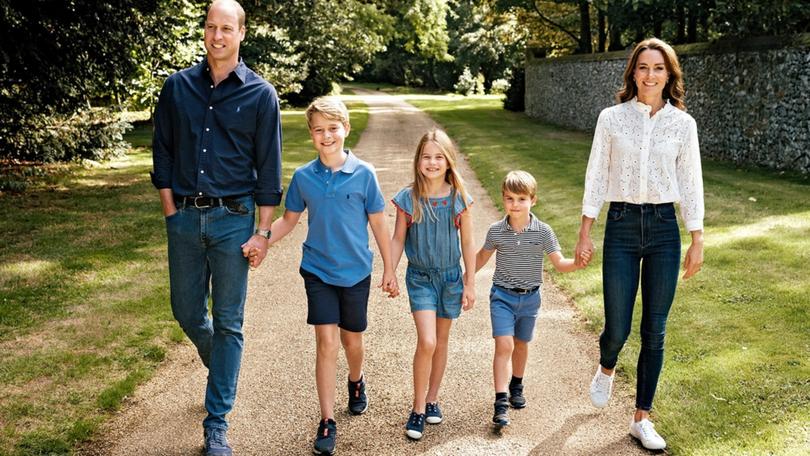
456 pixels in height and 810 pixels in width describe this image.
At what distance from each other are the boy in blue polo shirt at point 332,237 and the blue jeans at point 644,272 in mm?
1201

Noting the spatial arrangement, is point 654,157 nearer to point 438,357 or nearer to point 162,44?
point 438,357

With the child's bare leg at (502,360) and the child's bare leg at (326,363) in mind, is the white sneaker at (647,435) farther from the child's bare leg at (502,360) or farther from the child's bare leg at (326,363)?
the child's bare leg at (326,363)

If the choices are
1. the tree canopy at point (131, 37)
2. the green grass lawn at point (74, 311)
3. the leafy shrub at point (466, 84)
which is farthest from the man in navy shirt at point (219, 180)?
the leafy shrub at point (466, 84)

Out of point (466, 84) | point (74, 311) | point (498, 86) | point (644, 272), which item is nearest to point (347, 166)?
point (644, 272)

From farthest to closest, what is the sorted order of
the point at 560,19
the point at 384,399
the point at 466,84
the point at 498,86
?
the point at 498,86
the point at 466,84
the point at 560,19
the point at 384,399

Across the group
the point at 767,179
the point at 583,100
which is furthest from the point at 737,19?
the point at 583,100

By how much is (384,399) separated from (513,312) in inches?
39.5

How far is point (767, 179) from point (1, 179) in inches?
517

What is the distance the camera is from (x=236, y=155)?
399 centimetres

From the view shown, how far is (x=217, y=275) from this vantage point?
399 centimetres

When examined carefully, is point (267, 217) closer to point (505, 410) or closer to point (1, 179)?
point (505, 410)

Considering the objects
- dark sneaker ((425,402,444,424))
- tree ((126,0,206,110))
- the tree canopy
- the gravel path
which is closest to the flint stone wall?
the tree canopy

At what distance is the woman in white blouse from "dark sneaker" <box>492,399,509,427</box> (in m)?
0.71

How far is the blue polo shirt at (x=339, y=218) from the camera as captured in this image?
4090 millimetres
